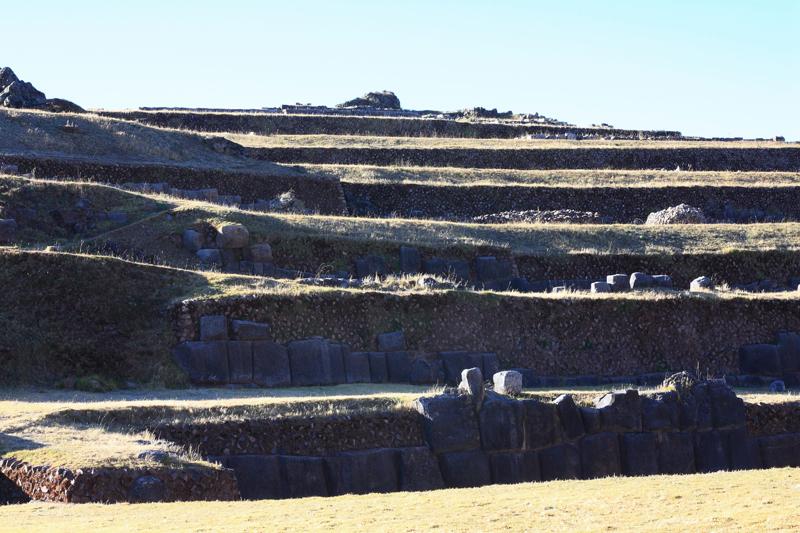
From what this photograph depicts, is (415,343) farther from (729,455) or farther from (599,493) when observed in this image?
(599,493)

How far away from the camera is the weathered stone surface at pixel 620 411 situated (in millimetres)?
29844

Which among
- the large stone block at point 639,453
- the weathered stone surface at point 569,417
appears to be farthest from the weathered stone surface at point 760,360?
the weathered stone surface at point 569,417

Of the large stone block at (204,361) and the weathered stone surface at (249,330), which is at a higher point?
the weathered stone surface at (249,330)

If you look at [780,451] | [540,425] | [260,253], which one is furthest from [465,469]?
[260,253]

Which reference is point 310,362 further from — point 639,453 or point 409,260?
point 409,260

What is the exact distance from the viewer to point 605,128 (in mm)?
77062

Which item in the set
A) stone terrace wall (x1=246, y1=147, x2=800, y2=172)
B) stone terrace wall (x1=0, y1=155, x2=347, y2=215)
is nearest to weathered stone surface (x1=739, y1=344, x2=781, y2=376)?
stone terrace wall (x1=0, y1=155, x2=347, y2=215)

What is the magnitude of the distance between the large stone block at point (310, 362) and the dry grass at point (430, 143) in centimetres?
2879

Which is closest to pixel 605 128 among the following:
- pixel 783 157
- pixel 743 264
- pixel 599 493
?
pixel 783 157

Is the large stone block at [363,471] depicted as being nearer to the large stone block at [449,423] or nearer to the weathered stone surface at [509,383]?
A: the large stone block at [449,423]

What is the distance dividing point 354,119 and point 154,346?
41.2 meters

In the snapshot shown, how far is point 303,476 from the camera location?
2553 cm

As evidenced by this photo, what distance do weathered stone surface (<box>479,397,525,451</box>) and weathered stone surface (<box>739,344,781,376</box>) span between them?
11275 mm

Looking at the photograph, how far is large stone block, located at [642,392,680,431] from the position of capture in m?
30.4
